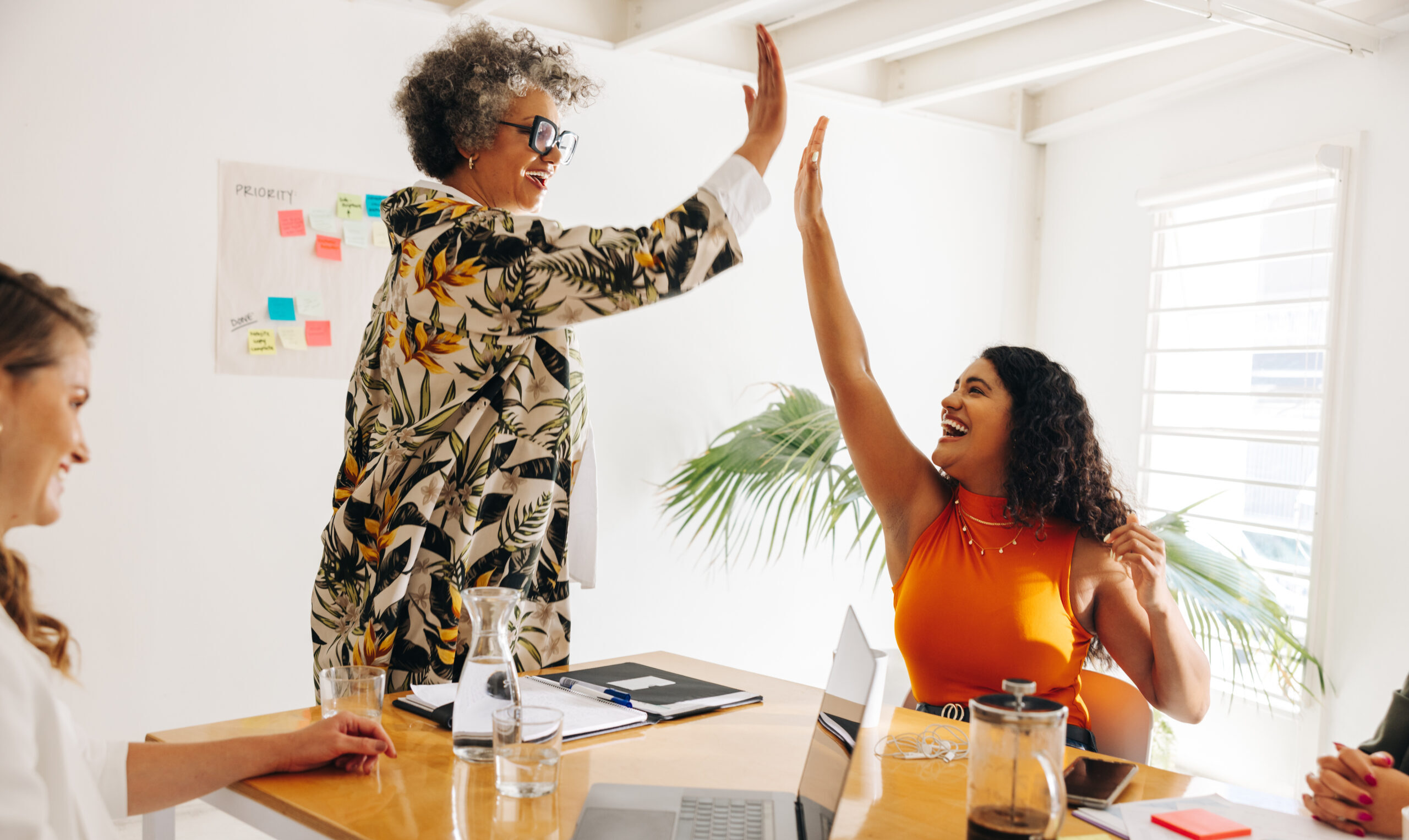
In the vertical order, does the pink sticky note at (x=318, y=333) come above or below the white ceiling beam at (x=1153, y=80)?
below

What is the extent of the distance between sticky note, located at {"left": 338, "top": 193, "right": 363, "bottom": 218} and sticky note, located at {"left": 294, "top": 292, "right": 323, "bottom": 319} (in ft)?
0.85

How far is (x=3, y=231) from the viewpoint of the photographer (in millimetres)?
2805

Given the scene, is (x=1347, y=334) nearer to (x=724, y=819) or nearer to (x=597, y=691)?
(x=597, y=691)

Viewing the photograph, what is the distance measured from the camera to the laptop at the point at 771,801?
1.05 meters

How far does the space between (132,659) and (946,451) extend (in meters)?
2.34

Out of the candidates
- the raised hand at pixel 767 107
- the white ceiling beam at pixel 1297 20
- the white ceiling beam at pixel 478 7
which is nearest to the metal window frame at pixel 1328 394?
the white ceiling beam at pixel 1297 20

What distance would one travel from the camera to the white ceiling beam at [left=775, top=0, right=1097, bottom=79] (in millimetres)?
3402

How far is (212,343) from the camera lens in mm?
3102

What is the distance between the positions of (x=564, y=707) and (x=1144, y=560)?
992mm

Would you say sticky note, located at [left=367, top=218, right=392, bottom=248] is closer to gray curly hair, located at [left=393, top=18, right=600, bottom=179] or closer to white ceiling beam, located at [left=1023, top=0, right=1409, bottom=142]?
gray curly hair, located at [left=393, top=18, right=600, bottom=179]

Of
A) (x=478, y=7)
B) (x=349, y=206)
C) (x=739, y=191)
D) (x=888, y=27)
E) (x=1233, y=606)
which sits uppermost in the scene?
(x=888, y=27)

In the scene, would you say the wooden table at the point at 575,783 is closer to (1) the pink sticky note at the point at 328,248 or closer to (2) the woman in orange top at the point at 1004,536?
(2) the woman in orange top at the point at 1004,536

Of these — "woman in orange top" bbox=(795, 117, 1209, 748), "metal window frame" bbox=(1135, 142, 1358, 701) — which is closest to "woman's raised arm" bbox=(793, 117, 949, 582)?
"woman in orange top" bbox=(795, 117, 1209, 748)

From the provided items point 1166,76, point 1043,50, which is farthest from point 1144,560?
point 1166,76
